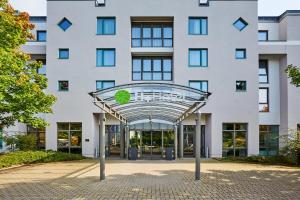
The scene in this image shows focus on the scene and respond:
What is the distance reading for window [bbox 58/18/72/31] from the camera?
90.7 ft

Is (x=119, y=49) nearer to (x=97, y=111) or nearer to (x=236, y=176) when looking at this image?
(x=97, y=111)

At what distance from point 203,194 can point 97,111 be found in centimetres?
1704

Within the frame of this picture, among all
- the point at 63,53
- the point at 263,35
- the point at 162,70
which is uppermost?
the point at 263,35

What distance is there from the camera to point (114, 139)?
93.4ft

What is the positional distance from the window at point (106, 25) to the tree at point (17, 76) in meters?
8.59

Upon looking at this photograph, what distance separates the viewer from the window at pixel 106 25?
27.6 metres

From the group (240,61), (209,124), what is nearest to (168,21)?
(240,61)

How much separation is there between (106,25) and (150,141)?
934cm

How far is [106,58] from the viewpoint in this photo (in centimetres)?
2745

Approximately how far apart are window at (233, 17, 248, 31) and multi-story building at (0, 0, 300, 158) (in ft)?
0.25

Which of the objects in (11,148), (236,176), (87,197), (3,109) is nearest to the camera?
(87,197)

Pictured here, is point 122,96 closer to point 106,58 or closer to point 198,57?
point 106,58

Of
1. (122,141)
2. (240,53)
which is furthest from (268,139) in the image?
(122,141)

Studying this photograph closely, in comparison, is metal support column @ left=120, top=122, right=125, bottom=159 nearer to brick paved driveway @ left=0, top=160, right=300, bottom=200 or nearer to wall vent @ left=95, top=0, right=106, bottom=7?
wall vent @ left=95, top=0, right=106, bottom=7
